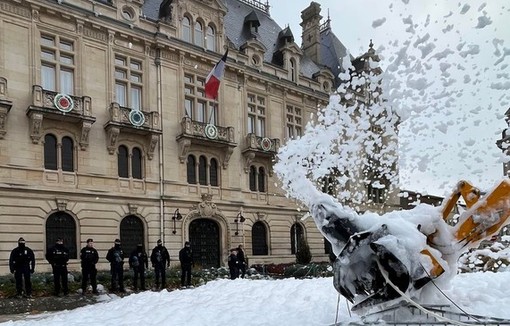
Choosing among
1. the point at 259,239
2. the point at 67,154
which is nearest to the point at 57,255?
the point at 67,154

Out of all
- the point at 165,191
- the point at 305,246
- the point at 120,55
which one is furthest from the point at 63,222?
the point at 305,246

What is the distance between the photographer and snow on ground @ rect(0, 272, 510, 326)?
8.09m

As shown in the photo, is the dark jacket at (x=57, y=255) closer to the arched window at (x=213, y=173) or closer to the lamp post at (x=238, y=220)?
the arched window at (x=213, y=173)

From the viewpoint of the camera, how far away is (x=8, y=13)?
23828 millimetres

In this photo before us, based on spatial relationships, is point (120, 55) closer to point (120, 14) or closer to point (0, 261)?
point (120, 14)

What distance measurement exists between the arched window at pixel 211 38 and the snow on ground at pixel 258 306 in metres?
22.9

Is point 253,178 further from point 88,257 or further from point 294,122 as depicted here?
point 88,257

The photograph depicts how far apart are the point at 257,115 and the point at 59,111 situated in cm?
1423

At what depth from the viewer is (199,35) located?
105ft

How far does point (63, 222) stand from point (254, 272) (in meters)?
10.4

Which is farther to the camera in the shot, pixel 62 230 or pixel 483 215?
pixel 62 230

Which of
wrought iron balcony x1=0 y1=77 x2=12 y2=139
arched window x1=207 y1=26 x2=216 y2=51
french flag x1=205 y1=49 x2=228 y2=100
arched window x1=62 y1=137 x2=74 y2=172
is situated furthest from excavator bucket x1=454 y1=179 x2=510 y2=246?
arched window x1=207 y1=26 x2=216 y2=51

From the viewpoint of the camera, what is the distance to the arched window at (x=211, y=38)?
32.2 m

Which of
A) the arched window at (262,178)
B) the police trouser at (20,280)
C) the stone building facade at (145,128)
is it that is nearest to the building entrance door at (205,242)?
the stone building facade at (145,128)
